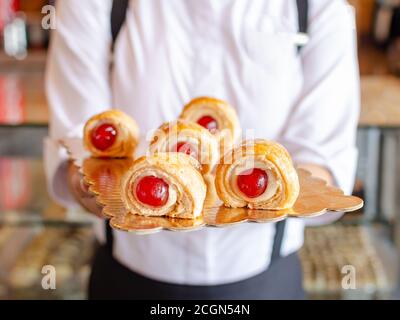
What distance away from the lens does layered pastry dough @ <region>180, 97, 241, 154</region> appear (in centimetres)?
125

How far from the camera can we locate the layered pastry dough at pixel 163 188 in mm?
973

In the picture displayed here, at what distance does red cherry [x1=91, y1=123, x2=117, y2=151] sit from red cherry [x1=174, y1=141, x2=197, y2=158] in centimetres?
16

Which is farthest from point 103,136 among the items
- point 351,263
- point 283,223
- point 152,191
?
point 351,263

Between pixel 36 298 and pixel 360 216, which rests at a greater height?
pixel 360 216

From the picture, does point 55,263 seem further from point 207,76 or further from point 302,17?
point 302,17

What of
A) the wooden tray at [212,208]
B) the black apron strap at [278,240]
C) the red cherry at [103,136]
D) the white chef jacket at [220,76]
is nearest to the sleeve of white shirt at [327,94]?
the white chef jacket at [220,76]

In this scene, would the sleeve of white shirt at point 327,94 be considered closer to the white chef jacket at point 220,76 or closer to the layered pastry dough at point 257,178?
the white chef jacket at point 220,76

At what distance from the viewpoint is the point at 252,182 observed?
1.02 metres

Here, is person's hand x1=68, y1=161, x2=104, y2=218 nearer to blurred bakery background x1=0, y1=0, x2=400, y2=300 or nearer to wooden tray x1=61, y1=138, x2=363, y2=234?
wooden tray x1=61, y1=138, x2=363, y2=234

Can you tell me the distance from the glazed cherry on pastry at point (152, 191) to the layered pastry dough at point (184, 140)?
5.3 inches

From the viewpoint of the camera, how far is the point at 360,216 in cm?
210
